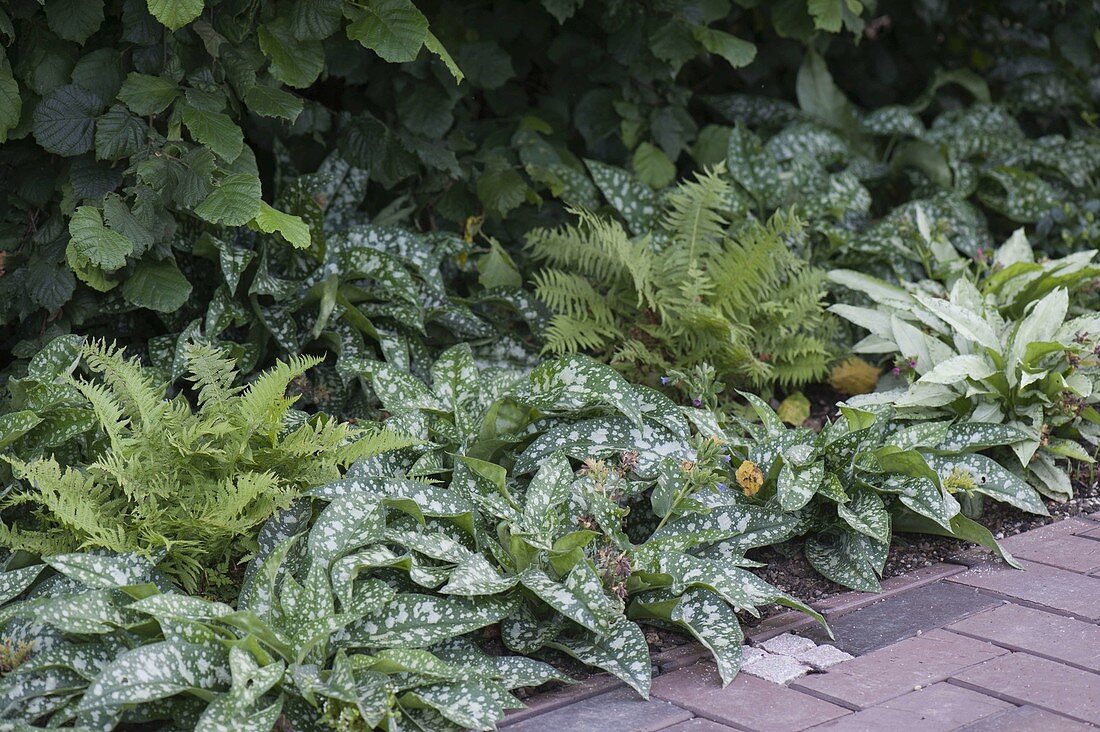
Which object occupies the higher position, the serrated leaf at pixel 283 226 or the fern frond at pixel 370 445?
the serrated leaf at pixel 283 226

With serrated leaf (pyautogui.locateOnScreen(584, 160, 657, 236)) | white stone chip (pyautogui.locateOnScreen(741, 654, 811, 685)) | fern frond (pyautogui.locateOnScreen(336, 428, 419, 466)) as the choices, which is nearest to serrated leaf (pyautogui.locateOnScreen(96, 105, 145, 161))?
fern frond (pyautogui.locateOnScreen(336, 428, 419, 466))

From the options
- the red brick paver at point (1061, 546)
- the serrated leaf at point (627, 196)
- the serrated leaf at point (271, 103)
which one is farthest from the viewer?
the serrated leaf at point (627, 196)

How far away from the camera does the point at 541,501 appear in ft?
7.93

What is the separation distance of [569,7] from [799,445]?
1.76m

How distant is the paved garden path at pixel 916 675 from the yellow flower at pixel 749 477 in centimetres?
31

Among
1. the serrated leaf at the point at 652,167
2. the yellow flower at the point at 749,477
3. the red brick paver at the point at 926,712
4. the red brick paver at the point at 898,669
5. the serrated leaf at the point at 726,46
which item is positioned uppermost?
the serrated leaf at the point at 726,46

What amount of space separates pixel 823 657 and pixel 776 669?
0.11 meters

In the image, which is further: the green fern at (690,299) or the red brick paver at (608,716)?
the green fern at (690,299)

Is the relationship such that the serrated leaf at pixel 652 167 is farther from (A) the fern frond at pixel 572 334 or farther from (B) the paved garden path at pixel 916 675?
(B) the paved garden path at pixel 916 675

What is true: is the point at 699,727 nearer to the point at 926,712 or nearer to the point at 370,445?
the point at 926,712

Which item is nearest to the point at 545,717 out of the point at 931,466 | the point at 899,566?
the point at 899,566

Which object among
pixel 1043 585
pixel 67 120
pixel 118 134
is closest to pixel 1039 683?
pixel 1043 585

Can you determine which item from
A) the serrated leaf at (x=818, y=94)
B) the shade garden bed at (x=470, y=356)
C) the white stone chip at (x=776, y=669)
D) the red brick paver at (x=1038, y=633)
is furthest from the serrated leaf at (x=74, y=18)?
the serrated leaf at (x=818, y=94)

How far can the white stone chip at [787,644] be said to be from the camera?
230cm
